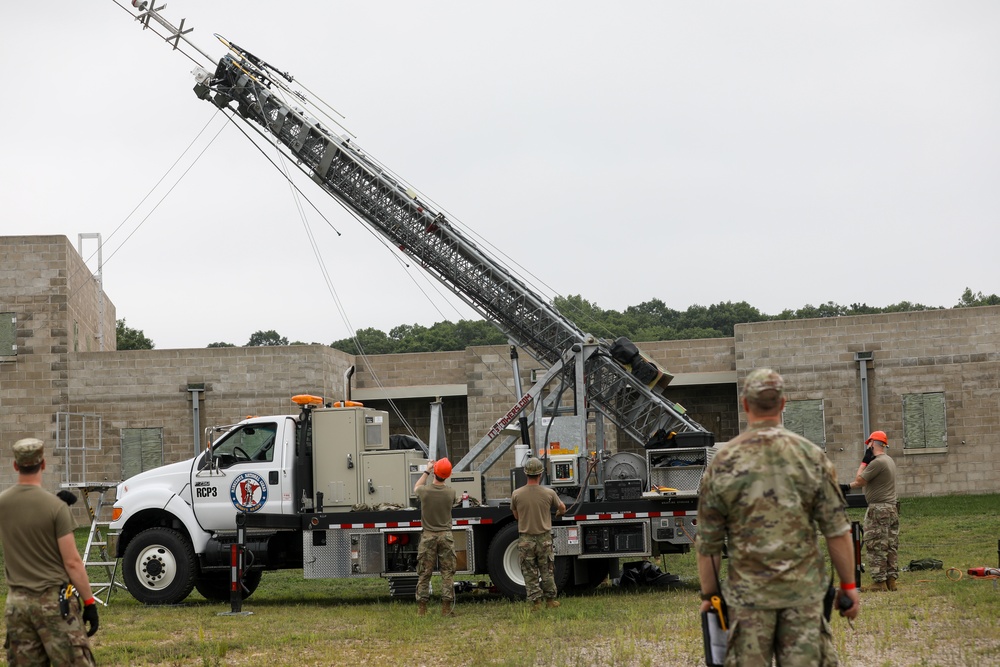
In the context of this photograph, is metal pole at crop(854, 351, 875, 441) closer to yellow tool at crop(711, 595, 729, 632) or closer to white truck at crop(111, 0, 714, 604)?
white truck at crop(111, 0, 714, 604)

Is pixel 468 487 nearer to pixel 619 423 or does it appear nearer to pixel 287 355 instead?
pixel 619 423

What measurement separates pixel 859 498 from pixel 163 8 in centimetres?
1283

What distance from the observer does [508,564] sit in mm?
13688

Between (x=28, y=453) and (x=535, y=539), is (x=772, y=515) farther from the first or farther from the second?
(x=535, y=539)

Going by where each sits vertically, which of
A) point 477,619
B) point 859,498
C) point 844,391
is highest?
point 844,391

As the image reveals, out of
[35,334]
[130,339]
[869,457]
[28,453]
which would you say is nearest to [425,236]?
[869,457]

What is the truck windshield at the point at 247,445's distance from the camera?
14531 millimetres

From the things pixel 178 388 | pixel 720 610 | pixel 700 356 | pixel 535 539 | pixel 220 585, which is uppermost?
pixel 700 356

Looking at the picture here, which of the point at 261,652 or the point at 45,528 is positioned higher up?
the point at 45,528

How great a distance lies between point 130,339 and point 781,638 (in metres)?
58.8

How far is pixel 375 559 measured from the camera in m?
14.0

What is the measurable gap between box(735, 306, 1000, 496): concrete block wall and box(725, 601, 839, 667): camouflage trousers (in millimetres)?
23501

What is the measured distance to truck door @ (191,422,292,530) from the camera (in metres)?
14.4

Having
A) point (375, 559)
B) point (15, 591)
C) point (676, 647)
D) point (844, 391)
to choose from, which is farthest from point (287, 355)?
point (15, 591)
